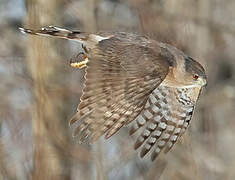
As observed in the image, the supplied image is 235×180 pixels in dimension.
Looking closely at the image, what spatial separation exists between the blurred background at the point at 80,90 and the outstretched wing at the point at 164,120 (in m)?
0.12

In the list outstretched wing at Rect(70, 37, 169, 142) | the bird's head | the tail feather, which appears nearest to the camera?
outstretched wing at Rect(70, 37, 169, 142)

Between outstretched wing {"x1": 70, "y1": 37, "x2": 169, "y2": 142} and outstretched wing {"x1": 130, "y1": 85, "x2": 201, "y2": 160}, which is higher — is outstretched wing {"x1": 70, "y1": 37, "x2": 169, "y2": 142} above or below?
above

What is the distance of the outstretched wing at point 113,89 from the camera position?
499 centimetres

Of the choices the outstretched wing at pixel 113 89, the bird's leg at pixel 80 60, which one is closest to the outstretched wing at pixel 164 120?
the bird's leg at pixel 80 60

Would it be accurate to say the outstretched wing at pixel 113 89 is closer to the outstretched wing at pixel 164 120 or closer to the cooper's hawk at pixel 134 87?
the cooper's hawk at pixel 134 87

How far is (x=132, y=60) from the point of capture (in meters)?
5.14

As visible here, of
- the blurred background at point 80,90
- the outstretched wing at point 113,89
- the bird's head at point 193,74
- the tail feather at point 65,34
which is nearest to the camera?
the outstretched wing at point 113,89

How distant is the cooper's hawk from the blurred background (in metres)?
0.15

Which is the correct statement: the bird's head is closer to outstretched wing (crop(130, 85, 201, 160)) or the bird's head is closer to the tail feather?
outstretched wing (crop(130, 85, 201, 160))

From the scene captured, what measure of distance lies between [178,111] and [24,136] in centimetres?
129

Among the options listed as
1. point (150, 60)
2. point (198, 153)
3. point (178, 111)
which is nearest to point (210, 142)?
point (198, 153)

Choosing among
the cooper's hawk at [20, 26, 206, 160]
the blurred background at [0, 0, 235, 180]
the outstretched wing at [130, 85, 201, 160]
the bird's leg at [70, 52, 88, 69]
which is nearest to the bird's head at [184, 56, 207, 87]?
the cooper's hawk at [20, 26, 206, 160]

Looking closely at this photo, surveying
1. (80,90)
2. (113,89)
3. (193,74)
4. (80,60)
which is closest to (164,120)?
(193,74)

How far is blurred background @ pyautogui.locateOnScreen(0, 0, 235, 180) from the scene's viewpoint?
5.15m
